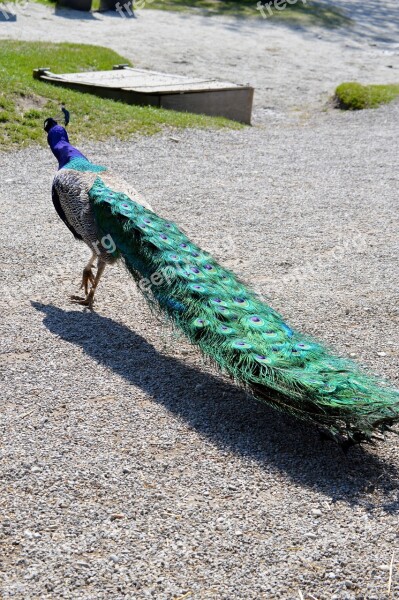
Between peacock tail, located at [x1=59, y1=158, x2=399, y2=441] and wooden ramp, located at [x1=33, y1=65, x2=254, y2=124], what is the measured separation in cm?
725

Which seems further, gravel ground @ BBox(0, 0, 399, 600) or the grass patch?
the grass patch

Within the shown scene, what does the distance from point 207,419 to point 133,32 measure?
17.1m

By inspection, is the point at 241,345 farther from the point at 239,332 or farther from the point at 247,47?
the point at 247,47

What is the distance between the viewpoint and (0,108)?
11195 millimetres

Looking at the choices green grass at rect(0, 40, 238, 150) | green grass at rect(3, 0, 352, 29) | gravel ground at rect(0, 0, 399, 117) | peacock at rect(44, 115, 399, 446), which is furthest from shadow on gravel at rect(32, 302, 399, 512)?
green grass at rect(3, 0, 352, 29)

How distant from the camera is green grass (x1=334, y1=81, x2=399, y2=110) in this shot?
15016 millimetres

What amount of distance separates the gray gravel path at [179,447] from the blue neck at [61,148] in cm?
99

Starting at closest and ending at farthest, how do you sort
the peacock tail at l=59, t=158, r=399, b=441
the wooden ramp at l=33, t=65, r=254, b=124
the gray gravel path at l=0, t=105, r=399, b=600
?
the gray gravel path at l=0, t=105, r=399, b=600, the peacock tail at l=59, t=158, r=399, b=441, the wooden ramp at l=33, t=65, r=254, b=124

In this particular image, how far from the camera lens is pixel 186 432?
4688mm

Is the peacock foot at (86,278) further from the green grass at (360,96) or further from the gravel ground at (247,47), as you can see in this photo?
the green grass at (360,96)

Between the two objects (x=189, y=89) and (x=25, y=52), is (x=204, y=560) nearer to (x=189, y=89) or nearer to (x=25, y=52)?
(x=189, y=89)

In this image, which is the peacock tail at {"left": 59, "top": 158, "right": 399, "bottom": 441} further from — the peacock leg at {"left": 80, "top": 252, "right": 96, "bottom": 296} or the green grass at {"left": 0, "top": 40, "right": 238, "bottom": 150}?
the green grass at {"left": 0, "top": 40, "right": 238, "bottom": 150}

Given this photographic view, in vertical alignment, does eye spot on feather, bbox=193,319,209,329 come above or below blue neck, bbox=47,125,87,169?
below

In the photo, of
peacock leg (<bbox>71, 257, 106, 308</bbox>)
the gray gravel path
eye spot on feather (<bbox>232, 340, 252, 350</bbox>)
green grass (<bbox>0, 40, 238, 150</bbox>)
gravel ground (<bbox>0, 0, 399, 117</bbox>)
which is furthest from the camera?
gravel ground (<bbox>0, 0, 399, 117</bbox>)
